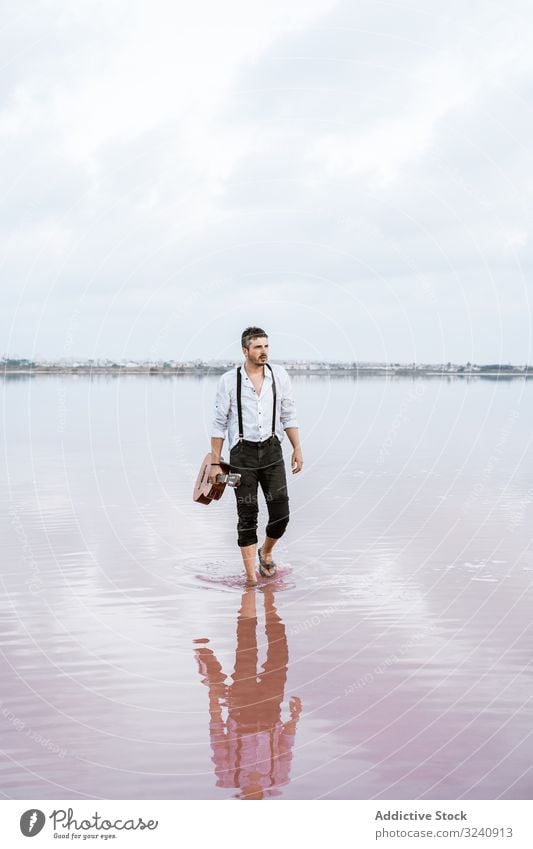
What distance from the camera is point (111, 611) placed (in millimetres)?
9703

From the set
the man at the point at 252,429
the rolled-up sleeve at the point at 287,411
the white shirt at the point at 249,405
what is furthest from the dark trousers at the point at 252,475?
the rolled-up sleeve at the point at 287,411

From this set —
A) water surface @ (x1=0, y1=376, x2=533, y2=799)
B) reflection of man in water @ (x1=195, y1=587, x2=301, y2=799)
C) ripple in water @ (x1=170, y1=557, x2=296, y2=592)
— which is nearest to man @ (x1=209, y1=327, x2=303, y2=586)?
ripple in water @ (x1=170, y1=557, x2=296, y2=592)

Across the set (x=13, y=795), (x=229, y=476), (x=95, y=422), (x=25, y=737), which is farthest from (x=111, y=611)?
(x=95, y=422)

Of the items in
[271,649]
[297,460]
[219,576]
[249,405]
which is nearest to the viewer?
[271,649]

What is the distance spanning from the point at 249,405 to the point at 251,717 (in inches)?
175

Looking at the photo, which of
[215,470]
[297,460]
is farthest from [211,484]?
[297,460]

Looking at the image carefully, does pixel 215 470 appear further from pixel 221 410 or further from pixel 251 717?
pixel 251 717

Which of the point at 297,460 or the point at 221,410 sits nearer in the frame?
the point at 221,410

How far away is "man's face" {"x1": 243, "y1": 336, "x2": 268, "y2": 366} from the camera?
10.5m

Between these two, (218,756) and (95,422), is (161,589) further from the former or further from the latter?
(95,422)

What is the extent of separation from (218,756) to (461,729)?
155 centimetres

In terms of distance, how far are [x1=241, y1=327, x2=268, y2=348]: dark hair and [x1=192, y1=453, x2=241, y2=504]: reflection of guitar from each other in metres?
1.26

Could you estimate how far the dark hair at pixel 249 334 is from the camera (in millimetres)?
10500

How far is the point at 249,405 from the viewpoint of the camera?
1076 centimetres
